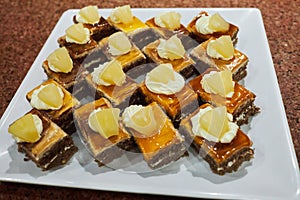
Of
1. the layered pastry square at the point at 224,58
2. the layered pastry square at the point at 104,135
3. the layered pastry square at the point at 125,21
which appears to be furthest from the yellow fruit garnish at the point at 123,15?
the layered pastry square at the point at 104,135

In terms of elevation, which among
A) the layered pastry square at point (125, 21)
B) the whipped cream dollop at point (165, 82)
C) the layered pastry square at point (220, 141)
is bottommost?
the layered pastry square at point (220, 141)

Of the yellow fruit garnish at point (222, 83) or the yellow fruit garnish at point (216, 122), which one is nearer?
the yellow fruit garnish at point (216, 122)

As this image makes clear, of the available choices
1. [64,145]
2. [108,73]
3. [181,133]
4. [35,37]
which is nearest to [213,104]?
[181,133]

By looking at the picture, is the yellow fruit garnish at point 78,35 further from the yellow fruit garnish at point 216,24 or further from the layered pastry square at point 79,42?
the yellow fruit garnish at point 216,24

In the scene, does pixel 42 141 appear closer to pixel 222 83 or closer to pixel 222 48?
pixel 222 83

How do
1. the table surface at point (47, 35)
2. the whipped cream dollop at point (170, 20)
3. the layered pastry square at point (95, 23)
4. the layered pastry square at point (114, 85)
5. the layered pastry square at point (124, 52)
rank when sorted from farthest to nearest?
the layered pastry square at point (95, 23)
the whipped cream dollop at point (170, 20)
the layered pastry square at point (124, 52)
the layered pastry square at point (114, 85)
the table surface at point (47, 35)

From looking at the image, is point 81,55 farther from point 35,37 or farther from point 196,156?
point 196,156

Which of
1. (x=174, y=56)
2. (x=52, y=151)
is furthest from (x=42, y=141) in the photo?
(x=174, y=56)
